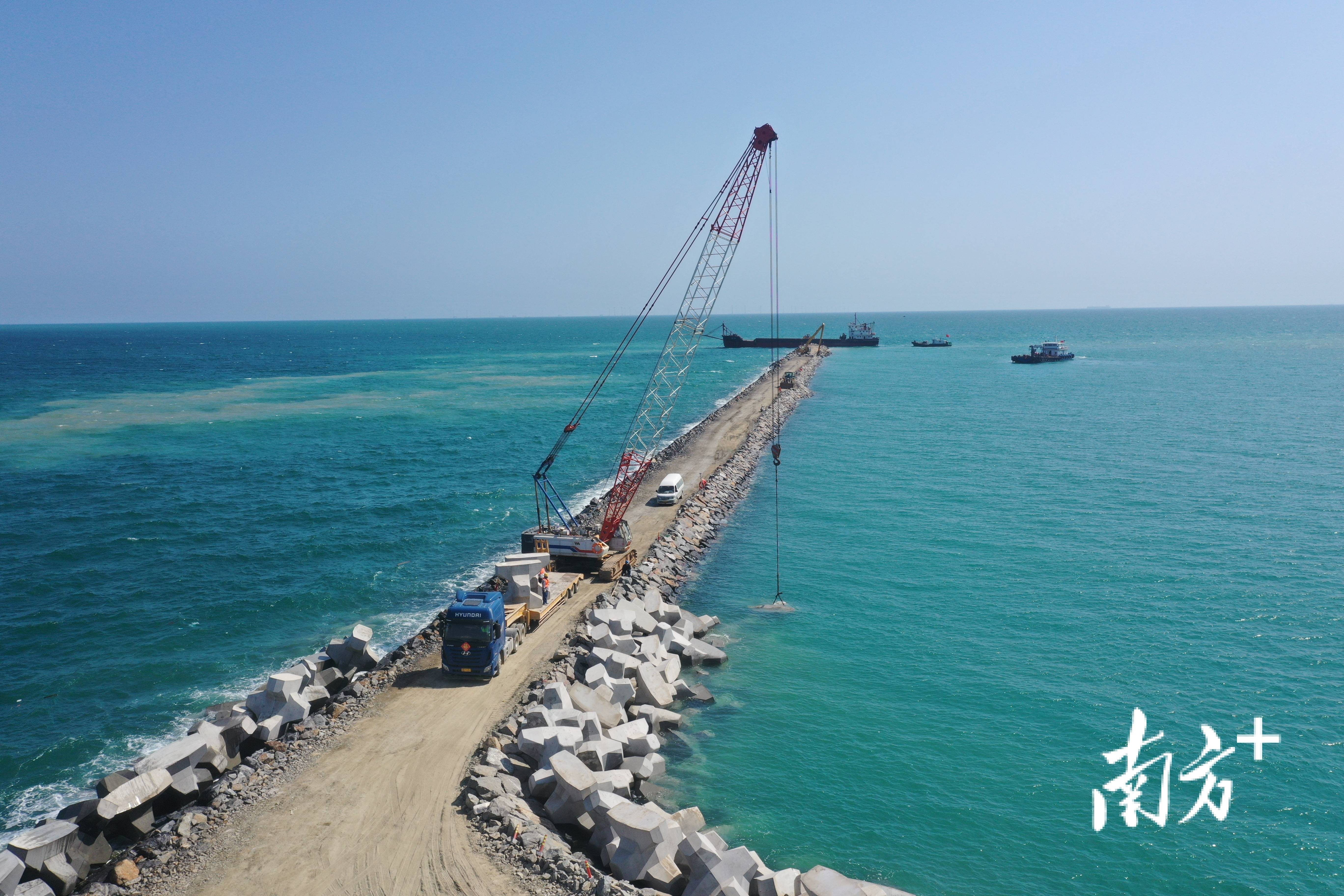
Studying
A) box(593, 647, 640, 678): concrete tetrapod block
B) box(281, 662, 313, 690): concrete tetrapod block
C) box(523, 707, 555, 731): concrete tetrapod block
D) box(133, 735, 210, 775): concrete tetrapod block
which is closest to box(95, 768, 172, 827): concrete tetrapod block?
box(133, 735, 210, 775): concrete tetrapod block

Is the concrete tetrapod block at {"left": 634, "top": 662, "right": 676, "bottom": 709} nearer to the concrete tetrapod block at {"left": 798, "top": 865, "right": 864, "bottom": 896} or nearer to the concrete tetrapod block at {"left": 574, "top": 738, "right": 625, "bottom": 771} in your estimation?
the concrete tetrapod block at {"left": 574, "top": 738, "right": 625, "bottom": 771}

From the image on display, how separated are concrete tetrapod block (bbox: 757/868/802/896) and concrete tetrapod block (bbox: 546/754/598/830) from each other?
4.46 meters

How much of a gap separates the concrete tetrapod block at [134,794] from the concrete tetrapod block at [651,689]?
1310 cm

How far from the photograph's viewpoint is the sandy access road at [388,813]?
16969 millimetres

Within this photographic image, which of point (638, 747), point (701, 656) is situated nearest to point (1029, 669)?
point (701, 656)

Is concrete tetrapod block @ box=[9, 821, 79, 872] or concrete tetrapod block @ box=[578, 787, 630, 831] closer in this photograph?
concrete tetrapod block @ box=[9, 821, 79, 872]

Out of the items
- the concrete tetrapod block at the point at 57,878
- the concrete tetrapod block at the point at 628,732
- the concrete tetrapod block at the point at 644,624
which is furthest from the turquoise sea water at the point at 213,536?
the concrete tetrapod block at the point at 628,732

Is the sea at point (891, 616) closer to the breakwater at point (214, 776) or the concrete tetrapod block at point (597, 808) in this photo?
the concrete tetrapod block at point (597, 808)

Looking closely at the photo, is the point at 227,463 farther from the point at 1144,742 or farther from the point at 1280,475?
the point at 1280,475

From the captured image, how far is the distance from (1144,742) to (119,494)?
63565 mm

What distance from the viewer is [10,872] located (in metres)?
16.7

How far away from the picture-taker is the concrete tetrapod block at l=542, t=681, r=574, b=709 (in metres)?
23.4

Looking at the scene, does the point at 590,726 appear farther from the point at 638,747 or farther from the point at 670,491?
the point at 670,491

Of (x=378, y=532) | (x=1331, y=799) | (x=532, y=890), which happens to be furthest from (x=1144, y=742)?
(x=378, y=532)
